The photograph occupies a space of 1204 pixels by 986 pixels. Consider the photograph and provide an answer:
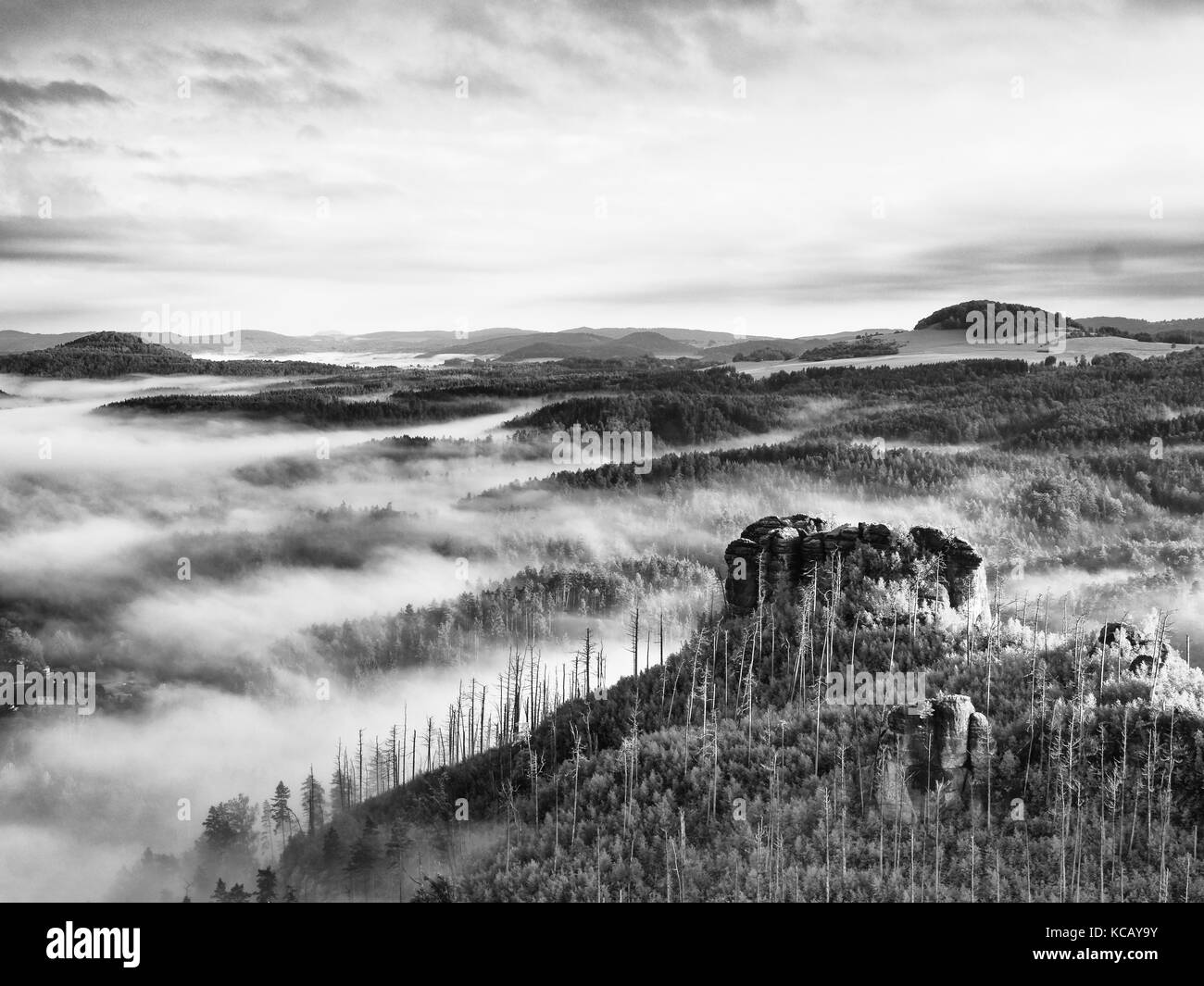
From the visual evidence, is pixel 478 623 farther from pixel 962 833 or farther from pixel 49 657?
pixel 962 833

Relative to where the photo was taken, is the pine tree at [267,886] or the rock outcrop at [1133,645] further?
the pine tree at [267,886]

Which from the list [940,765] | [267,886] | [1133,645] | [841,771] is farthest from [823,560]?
[267,886]

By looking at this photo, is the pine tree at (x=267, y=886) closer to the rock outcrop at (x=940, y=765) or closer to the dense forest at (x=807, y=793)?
the dense forest at (x=807, y=793)

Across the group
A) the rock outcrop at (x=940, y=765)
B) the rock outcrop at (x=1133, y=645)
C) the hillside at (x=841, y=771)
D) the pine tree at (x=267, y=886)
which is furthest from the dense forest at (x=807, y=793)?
the pine tree at (x=267, y=886)

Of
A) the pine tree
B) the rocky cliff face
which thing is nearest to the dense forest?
the rocky cliff face

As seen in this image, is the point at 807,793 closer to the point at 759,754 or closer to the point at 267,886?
the point at 759,754

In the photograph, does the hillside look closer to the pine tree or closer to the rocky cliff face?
the rocky cliff face
